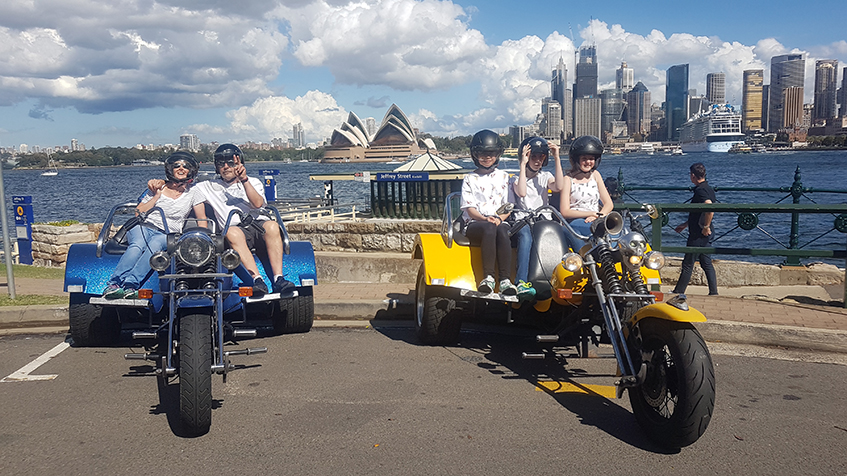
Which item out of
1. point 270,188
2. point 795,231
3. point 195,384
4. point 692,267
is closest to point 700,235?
point 692,267

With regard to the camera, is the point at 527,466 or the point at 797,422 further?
the point at 797,422

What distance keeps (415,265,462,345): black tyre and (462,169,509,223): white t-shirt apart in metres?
0.82

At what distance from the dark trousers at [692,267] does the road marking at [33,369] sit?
679 cm

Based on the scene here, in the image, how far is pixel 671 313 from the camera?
399 cm

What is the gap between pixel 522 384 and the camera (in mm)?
5355

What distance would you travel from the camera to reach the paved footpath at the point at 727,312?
20.7 feet

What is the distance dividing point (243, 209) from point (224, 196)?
0.23 m

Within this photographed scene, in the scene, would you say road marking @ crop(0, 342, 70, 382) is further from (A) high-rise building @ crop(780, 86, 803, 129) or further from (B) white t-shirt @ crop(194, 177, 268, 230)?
(A) high-rise building @ crop(780, 86, 803, 129)

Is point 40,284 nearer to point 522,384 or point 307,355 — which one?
point 307,355

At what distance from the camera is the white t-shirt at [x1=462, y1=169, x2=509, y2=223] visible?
6.60m

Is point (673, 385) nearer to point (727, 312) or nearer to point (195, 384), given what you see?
point (195, 384)

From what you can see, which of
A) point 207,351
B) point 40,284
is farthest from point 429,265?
point 40,284

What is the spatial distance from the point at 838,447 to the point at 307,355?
165 inches

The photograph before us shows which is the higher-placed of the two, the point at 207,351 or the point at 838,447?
the point at 207,351
